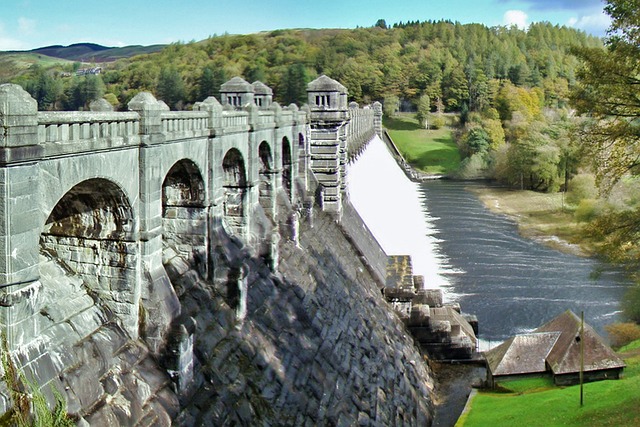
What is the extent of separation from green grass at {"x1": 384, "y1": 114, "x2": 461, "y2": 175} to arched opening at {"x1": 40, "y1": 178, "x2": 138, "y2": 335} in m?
110

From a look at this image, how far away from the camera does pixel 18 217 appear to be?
1105cm

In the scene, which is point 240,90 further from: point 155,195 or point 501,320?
point 501,320

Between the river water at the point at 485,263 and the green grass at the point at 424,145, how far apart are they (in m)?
39.4

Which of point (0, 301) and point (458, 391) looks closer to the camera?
point (0, 301)

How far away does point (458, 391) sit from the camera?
30.8 meters

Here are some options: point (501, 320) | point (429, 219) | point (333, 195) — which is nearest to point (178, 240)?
point (333, 195)

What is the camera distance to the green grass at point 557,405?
80.7 feet

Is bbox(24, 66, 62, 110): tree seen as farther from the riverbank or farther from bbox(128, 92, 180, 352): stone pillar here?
bbox(128, 92, 180, 352): stone pillar

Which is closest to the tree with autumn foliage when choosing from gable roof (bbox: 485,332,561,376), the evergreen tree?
gable roof (bbox: 485,332,561,376)

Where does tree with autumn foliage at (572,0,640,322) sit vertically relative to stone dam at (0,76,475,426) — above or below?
above

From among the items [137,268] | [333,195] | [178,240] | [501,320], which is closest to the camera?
[137,268]

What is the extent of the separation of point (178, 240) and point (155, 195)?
13.4 feet

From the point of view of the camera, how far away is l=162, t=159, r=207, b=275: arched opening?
19859 mm

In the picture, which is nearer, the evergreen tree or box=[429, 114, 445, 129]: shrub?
the evergreen tree
